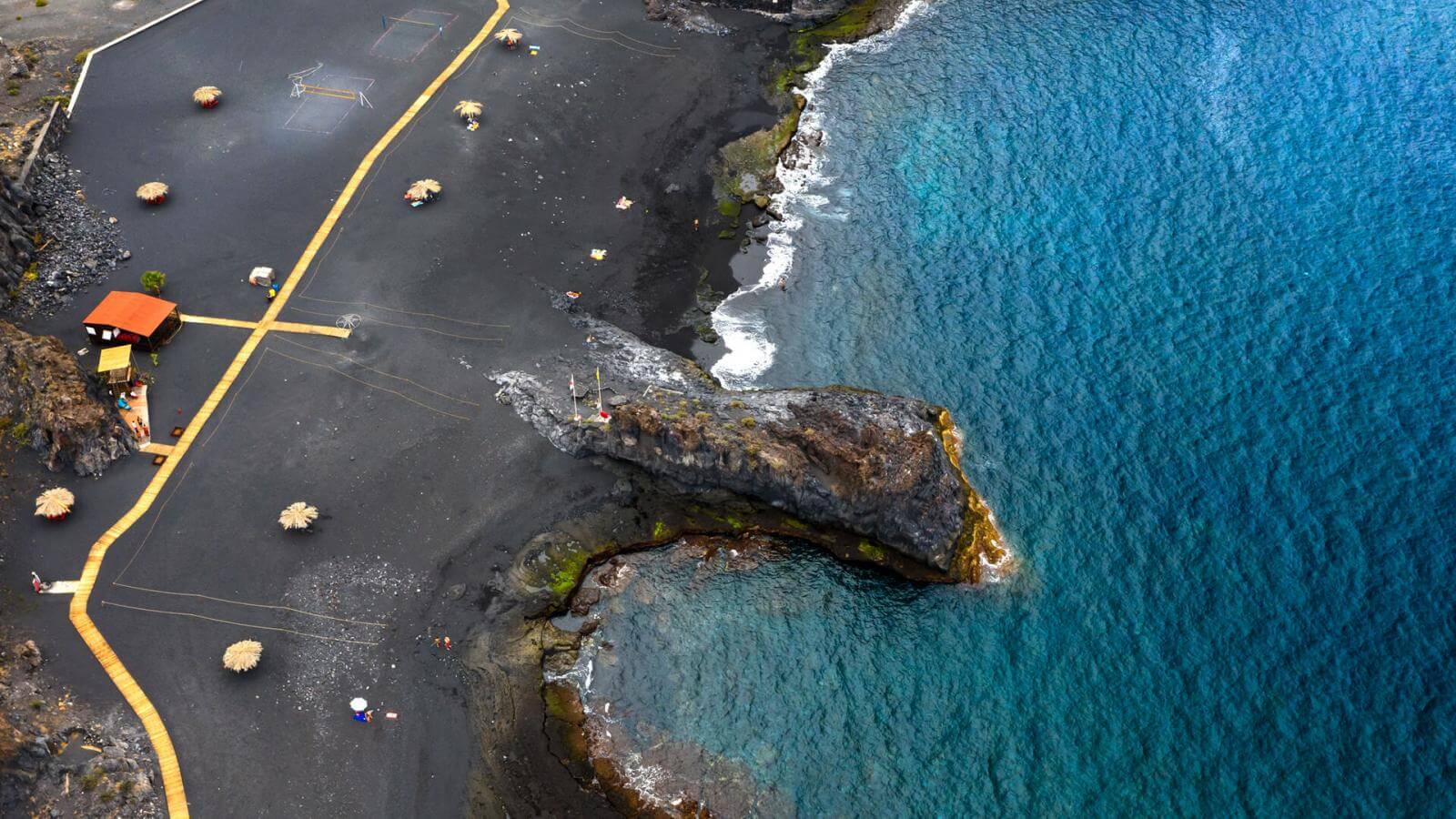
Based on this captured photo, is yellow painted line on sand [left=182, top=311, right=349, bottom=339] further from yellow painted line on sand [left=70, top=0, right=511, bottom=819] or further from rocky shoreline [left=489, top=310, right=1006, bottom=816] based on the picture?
rocky shoreline [left=489, top=310, right=1006, bottom=816]

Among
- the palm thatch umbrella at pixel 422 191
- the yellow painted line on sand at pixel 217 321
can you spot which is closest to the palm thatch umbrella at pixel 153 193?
the yellow painted line on sand at pixel 217 321

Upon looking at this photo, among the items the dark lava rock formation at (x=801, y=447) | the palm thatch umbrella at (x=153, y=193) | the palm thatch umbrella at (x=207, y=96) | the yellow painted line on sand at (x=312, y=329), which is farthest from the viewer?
the palm thatch umbrella at (x=207, y=96)

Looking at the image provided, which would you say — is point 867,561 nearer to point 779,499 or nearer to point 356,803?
point 779,499

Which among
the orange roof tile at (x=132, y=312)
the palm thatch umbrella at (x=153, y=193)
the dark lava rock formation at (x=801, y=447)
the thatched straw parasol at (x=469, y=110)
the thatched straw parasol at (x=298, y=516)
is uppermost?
the thatched straw parasol at (x=469, y=110)

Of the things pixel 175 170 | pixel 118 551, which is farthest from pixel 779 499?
pixel 175 170

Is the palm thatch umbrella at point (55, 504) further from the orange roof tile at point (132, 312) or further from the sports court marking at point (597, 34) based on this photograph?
the sports court marking at point (597, 34)

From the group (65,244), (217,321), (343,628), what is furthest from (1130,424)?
(65,244)

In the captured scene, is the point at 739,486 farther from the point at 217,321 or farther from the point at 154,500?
the point at 217,321
